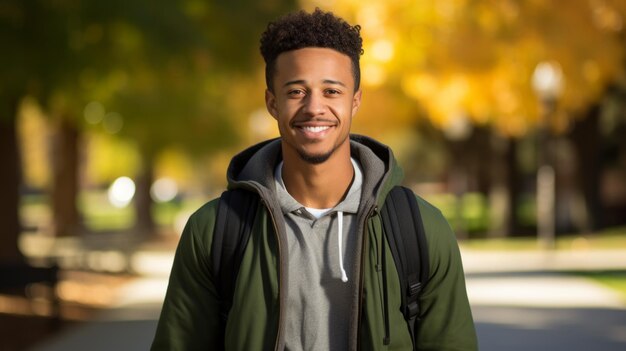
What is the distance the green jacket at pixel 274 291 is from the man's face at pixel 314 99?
0.17m

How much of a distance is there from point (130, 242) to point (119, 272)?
2.54 metres

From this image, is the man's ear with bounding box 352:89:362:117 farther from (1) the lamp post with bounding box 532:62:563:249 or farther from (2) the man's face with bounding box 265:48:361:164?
(1) the lamp post with bounding box 532:62:563:249

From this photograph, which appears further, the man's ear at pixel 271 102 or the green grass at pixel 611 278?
the green grass at pixel 611 278

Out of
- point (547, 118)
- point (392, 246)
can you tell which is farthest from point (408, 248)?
point (547, 118)

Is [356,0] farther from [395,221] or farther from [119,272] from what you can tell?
[395,221]

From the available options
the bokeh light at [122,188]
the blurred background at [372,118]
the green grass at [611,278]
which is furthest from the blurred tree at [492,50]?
the bokeh light at [122,188]

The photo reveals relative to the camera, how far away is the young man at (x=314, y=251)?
3.72 meters

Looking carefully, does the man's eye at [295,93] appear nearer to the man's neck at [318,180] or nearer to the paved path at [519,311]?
the man's neck at [318,180]

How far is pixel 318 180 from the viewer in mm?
3867

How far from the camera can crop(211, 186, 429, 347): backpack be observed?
373cm

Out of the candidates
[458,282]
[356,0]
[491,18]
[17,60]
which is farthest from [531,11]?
[458,282]

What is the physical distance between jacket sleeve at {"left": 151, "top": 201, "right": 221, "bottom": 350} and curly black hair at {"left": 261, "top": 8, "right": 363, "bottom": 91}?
478mm

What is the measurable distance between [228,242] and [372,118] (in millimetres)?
32920

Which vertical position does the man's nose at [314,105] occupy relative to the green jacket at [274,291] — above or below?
above
